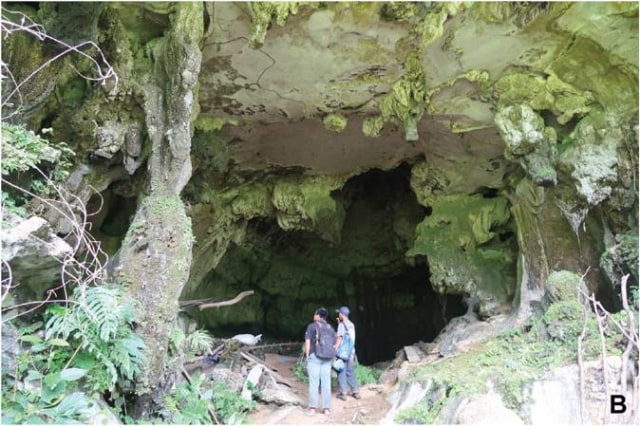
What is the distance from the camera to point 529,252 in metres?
8.93

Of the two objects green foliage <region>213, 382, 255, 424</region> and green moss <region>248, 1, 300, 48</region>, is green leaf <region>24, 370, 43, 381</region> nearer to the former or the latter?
green foliage <region>213, 382, 255, 424</region>

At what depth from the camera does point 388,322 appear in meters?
15.4

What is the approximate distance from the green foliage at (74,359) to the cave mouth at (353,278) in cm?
721

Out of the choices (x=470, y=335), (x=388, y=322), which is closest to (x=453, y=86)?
(x=470, y=335)

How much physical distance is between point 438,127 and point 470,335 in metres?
3.71

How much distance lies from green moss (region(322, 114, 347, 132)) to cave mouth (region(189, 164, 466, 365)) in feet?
10.5

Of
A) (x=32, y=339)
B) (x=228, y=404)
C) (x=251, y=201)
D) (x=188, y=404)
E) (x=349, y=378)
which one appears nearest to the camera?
(x=32, y=339)

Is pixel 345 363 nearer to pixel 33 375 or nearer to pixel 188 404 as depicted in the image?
pixel 188 404

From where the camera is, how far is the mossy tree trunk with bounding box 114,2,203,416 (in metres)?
5.35

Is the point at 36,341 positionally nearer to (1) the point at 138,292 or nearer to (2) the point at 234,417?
(1) the point at 138,292

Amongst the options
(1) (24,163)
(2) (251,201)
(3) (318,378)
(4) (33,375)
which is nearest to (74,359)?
(4) (33,375)

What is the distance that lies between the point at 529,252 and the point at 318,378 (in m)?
4.67

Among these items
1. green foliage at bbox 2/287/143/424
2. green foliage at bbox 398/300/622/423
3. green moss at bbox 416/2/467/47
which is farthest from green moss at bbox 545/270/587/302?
green foliage at bbox 2/287/143/424

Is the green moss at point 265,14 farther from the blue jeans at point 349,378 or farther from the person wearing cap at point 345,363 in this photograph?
the blue jeans at point 349,378
